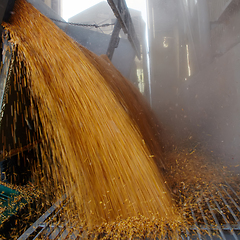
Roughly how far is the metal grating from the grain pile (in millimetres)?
186

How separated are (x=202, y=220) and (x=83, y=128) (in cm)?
129

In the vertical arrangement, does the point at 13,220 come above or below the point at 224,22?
below

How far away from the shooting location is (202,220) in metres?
1.49

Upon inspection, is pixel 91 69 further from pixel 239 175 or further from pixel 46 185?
pixel 239 175

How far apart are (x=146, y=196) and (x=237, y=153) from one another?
1.60 m

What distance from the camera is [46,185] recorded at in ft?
7.12

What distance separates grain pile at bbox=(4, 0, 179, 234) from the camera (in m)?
1.75

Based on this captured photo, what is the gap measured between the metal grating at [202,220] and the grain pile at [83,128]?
0.19m

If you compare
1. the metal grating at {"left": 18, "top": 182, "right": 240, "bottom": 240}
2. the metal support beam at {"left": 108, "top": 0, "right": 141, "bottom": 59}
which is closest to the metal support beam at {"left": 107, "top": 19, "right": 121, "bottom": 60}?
the metal support beam at {"left": 108, "top": 0, "right": 141, "bottom": 59}

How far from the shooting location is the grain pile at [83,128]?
5.73 feet

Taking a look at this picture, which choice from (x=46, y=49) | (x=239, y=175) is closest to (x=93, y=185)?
(x=46, y=49)

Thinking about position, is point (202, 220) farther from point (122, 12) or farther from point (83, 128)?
point (122, 12)

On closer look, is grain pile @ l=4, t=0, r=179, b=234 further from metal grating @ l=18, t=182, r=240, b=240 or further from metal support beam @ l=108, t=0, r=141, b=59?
metal support beam @ l=108, t=0, r=141, b=59

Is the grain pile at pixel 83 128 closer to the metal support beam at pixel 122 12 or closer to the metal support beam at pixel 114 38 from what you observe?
the metal support beam at pixel 122 12
